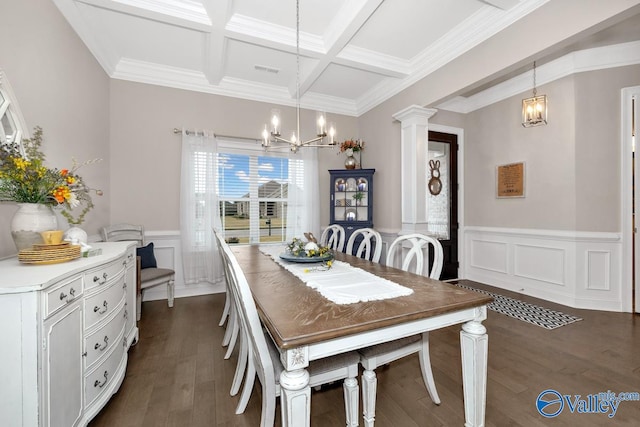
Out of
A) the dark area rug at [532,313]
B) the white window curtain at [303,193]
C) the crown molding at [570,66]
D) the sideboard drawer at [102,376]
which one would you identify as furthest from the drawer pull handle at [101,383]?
the crown molding at [570,66]

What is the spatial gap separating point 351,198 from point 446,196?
1.61 metres

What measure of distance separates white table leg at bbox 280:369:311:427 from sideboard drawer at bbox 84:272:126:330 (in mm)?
1231

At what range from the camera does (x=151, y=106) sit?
360 cm

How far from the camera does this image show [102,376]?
1.61 meters

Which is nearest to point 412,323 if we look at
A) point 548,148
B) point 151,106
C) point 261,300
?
point 261,300

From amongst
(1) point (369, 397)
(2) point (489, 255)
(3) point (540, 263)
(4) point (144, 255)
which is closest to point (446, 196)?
(2) point (489, 255)

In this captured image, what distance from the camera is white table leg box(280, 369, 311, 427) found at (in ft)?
3.12

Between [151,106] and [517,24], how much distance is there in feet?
13.5

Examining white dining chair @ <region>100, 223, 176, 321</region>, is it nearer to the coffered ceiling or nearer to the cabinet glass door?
the coffered ceiling

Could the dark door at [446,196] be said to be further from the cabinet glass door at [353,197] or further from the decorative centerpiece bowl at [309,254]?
Answer: the decorative centerpiece bowl at [309,254]

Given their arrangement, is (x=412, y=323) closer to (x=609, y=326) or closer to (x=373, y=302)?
(x=373, y=302)

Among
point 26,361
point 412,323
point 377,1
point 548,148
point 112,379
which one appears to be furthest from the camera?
point 548,148

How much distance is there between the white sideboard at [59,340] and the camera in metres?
1.07

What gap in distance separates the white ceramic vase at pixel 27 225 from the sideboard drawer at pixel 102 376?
2.61 feet
